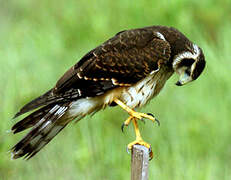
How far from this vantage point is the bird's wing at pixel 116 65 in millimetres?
5133

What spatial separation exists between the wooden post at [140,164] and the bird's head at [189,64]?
1081mm

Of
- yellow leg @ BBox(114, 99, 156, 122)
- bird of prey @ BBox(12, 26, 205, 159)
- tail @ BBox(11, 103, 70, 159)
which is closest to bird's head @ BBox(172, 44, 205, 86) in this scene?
bird of prey @ BBox(12, 26, 205, 159)

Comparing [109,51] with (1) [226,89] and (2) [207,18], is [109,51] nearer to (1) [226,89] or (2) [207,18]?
(1) [226,89]

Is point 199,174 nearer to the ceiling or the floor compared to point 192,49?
nearer to the floor

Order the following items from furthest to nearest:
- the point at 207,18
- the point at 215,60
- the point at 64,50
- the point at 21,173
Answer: the point at 207,18
the point at 64,50
the point at 215,60
the point at 21,173

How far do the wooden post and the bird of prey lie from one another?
694 millimetres

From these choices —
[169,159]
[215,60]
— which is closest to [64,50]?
[215,60]

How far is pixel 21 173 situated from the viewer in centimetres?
624

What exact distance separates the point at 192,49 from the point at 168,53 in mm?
243

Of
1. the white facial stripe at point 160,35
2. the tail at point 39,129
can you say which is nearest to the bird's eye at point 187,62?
the white facial stripe at point 160,35

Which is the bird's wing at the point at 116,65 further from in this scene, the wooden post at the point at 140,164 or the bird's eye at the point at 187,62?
the wooden post at the point at 140,164

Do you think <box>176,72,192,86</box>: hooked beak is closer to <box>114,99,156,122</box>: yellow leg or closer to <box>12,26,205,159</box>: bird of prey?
<box>12,26,205,159</box>: bird of prey

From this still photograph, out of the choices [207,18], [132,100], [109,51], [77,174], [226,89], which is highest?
[207,18]

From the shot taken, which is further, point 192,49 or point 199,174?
point 199,174
